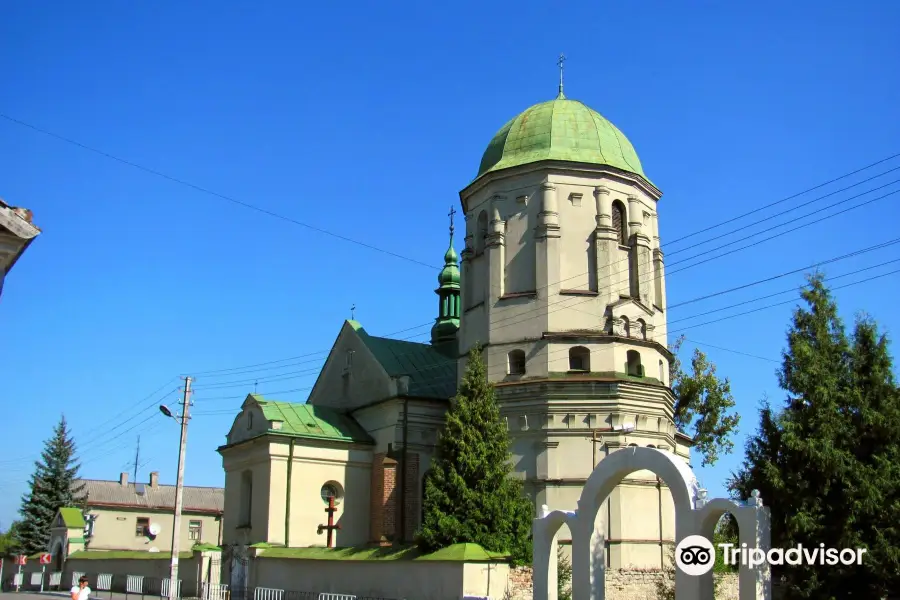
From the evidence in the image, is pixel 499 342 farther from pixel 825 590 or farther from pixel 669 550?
pixel 825 590

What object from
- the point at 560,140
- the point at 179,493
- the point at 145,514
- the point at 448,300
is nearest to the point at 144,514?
the point at 145,514

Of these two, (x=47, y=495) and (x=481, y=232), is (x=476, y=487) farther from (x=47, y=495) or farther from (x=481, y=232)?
(x=47, y=495)

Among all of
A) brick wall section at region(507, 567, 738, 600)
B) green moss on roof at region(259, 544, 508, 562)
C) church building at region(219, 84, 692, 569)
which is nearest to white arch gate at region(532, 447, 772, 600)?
green moss on roof at region(259, 544, 508, 562)

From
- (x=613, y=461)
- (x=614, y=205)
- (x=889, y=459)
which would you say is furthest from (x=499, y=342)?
(x=889, y=459)

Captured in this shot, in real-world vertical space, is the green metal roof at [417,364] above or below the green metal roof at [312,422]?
above

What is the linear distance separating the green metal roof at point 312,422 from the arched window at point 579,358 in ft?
28.9

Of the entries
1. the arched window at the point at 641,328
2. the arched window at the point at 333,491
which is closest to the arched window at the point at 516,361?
the arched window at the point at 641,328

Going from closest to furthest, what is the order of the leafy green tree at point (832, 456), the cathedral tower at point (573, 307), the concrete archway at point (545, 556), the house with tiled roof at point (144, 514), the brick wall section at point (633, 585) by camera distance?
the leafy green tree at point (832, 456) → the concrete archway at point (545, 556) → the brick wall section at point (633, 585) → the cathedral tower at point (573, 307) → the house with tiled roof at point (144, 514)

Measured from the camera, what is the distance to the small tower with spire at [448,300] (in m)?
48.9

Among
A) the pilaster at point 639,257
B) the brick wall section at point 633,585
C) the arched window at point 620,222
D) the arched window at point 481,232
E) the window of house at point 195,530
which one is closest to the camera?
the brick wall section at point 633,585

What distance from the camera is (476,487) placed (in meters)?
28.0

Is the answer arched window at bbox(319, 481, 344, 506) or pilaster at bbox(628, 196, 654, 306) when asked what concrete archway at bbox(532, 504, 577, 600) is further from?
arched window at bbox(319, 481, 344, 506)

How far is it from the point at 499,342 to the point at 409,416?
16.1 ft

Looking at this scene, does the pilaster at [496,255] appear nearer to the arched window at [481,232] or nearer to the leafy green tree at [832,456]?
the arched window at [481,232]
